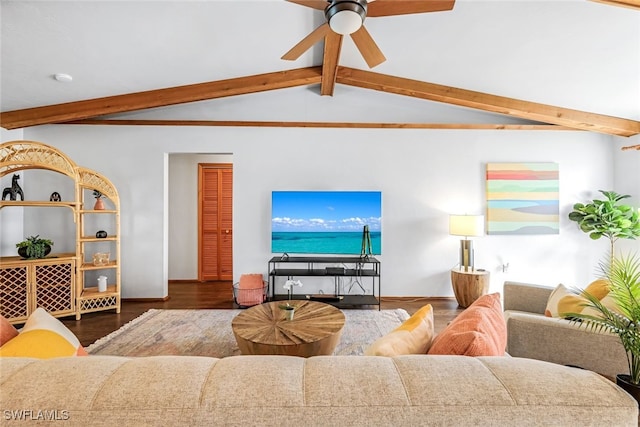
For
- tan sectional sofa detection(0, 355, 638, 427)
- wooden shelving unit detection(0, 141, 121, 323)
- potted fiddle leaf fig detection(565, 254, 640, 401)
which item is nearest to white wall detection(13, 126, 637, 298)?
wooden shelving unit detection(0, 141, 121, 323)

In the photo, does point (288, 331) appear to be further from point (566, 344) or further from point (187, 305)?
point (187, 305)

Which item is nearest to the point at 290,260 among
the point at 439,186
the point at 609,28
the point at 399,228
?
the point at 399,228

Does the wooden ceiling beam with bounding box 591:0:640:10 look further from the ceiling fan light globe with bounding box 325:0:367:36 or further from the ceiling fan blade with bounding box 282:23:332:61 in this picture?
the ceiling fan blade with bounding box 282:23:332:61

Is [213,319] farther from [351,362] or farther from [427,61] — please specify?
[427,61]

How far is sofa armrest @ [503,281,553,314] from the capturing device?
8.21 ft

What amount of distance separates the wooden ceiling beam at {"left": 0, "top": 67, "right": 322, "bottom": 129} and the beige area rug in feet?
8.53

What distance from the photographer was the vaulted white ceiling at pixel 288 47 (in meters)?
2.25

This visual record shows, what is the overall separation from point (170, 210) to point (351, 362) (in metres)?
5.28

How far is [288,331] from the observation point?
1.95 metres

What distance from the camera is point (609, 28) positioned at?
2.31 m

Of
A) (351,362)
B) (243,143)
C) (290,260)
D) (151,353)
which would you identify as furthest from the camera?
(243,143)

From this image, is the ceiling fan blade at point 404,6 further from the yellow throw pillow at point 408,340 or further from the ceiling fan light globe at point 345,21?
the yellow throw pillow at point 408,340

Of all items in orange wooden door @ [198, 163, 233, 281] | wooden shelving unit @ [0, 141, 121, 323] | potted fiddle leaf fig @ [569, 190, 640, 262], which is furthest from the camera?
orange wooden door @ [198, 163, 233, 281]

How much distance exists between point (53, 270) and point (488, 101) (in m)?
5.61
